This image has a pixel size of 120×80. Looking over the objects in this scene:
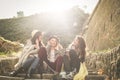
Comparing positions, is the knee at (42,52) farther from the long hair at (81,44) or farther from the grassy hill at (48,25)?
the grassy hill at (48,25)

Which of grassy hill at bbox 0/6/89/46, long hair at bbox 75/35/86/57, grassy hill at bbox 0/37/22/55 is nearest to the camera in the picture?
long hair at bbox 75/35/86/57

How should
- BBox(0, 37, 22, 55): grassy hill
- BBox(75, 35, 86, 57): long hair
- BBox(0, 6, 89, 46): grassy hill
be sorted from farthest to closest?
BBox(0, 6, 89, 46): grassy hill < BBox(0, 37, 22, 55): grassy hill < BBox(75, 35, 86, 57): long hair

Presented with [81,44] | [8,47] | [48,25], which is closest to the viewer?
[81,44]

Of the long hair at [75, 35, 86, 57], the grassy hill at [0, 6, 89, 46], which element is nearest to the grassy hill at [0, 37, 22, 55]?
Answer: the grassy hill at [0, 6, 89, 46]

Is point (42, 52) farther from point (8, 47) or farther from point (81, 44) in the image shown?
point (8, 47)

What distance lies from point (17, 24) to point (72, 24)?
4.03m

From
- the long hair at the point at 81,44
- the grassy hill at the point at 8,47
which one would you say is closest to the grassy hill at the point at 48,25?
the grassy hill at the point at 8,47

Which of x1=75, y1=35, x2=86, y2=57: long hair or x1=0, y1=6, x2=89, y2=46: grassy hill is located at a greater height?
x1=0, y1=6, x2=89, y2=46: grassy hill

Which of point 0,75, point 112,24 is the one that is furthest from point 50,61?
point 112,24

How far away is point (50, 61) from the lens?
768 cm

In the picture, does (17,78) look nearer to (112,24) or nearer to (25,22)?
(112,24)

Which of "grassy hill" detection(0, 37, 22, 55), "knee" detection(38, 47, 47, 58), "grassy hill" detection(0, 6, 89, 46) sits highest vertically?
"grassy hill" detection(0, 6, 89, 46)

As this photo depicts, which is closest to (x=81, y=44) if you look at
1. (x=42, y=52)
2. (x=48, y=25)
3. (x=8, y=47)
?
(x=42, y=52)

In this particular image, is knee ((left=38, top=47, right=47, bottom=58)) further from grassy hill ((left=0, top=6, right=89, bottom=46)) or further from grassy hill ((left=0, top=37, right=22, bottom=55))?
grassy hill ((left=0, top=6, right=89, bottom=46))
